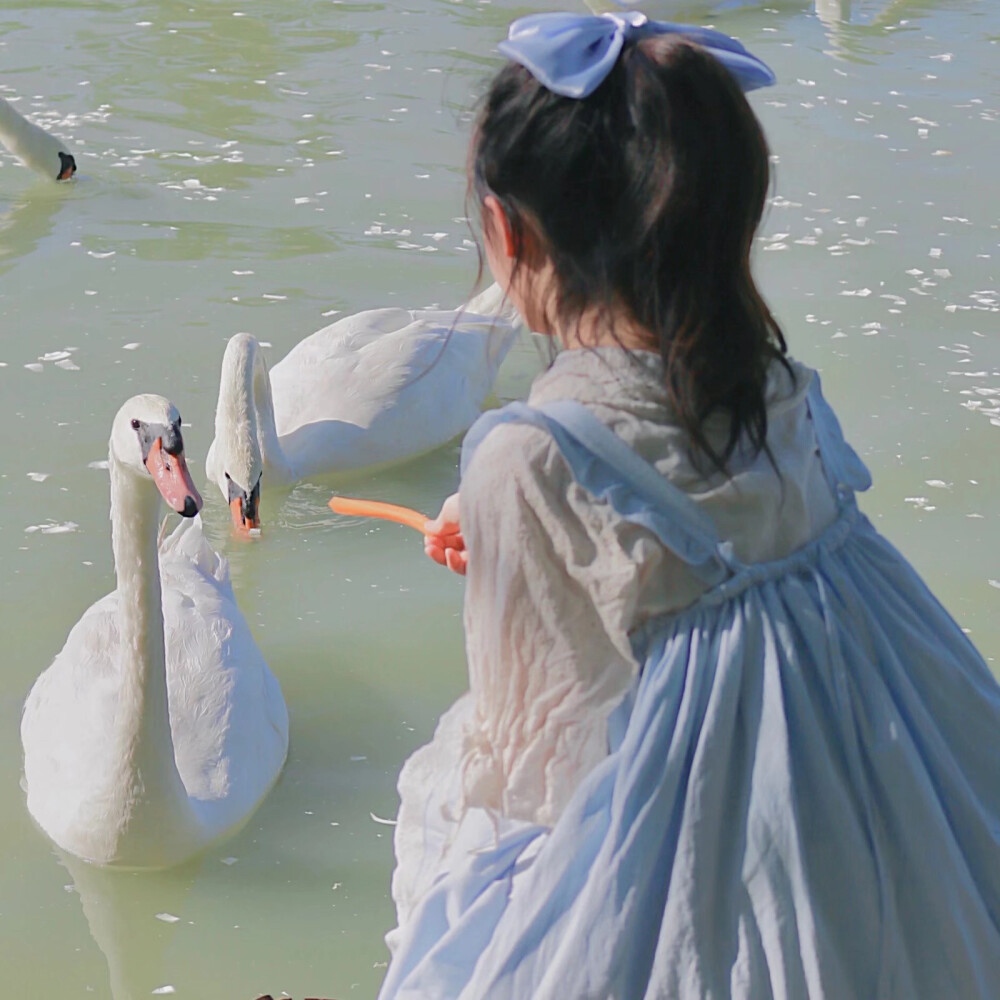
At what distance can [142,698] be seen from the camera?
3.02 metres

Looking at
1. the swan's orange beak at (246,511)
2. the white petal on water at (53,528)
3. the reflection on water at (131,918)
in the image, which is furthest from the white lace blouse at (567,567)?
the white petal on water at (53,528)

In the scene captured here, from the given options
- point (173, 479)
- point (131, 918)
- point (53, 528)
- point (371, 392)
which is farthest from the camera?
point (371, 392)

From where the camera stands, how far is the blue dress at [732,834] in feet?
5.24

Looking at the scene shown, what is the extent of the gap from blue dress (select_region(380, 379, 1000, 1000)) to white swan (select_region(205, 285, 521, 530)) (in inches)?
123

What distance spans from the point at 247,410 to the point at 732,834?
322 centimetres

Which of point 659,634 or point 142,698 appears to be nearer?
point 659,634

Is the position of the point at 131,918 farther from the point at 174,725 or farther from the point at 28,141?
the point at 28,141

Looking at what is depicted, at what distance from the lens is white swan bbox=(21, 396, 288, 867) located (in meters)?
3.03

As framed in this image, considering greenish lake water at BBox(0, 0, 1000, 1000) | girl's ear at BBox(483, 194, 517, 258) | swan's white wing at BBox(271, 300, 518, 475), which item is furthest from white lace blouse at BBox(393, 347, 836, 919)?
swan's white wing at BBox(271, 300, 518, 475)

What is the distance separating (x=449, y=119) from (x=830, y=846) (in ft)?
23.0

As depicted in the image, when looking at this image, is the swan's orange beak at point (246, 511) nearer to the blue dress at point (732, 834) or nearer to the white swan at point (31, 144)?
the blue dress at point (732, 834)

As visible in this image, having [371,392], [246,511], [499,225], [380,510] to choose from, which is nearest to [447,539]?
[380,510]

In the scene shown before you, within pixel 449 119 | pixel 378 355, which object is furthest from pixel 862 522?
pixel 449 119

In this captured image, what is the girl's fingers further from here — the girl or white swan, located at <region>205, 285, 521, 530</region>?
white swan, located at <region>205, 285, 521, 530</region>
